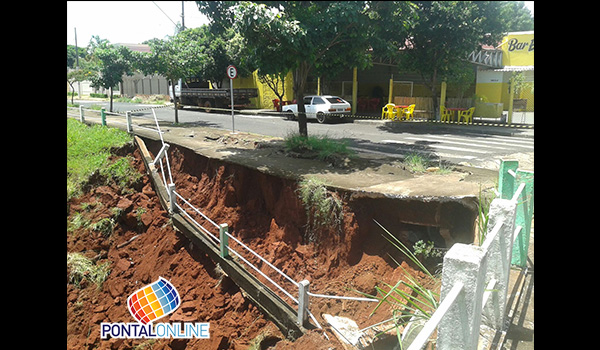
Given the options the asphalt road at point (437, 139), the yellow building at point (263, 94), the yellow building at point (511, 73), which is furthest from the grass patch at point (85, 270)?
the yellow building at point (263, 94)

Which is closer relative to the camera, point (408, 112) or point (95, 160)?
point (95, 160)

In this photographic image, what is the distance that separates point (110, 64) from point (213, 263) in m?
17.0

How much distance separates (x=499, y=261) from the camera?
3475 mm

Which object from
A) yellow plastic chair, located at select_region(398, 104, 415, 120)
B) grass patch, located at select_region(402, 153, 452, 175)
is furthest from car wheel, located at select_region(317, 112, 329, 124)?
grass patch, located at select_region(402, 153, 452, 175)


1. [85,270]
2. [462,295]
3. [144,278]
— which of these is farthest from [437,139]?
[462,295]

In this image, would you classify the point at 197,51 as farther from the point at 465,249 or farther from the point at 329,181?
the point at 465,249

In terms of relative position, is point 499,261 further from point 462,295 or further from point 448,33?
point 448,33

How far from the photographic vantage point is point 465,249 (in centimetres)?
259

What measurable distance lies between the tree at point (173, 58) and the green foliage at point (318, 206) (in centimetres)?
1266

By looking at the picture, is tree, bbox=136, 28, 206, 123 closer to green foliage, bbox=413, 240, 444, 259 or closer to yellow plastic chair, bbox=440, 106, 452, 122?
yellow plastic chair, bbox=440, 106, 452, 122

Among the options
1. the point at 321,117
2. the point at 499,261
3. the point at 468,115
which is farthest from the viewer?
the point at 321,117

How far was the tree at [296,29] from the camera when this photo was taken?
8328 mm

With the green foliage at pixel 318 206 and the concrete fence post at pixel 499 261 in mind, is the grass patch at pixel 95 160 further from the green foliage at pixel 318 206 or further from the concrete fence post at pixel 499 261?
the concrete fence post at pixel 499 261

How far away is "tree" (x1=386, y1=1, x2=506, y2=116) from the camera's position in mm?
18000
